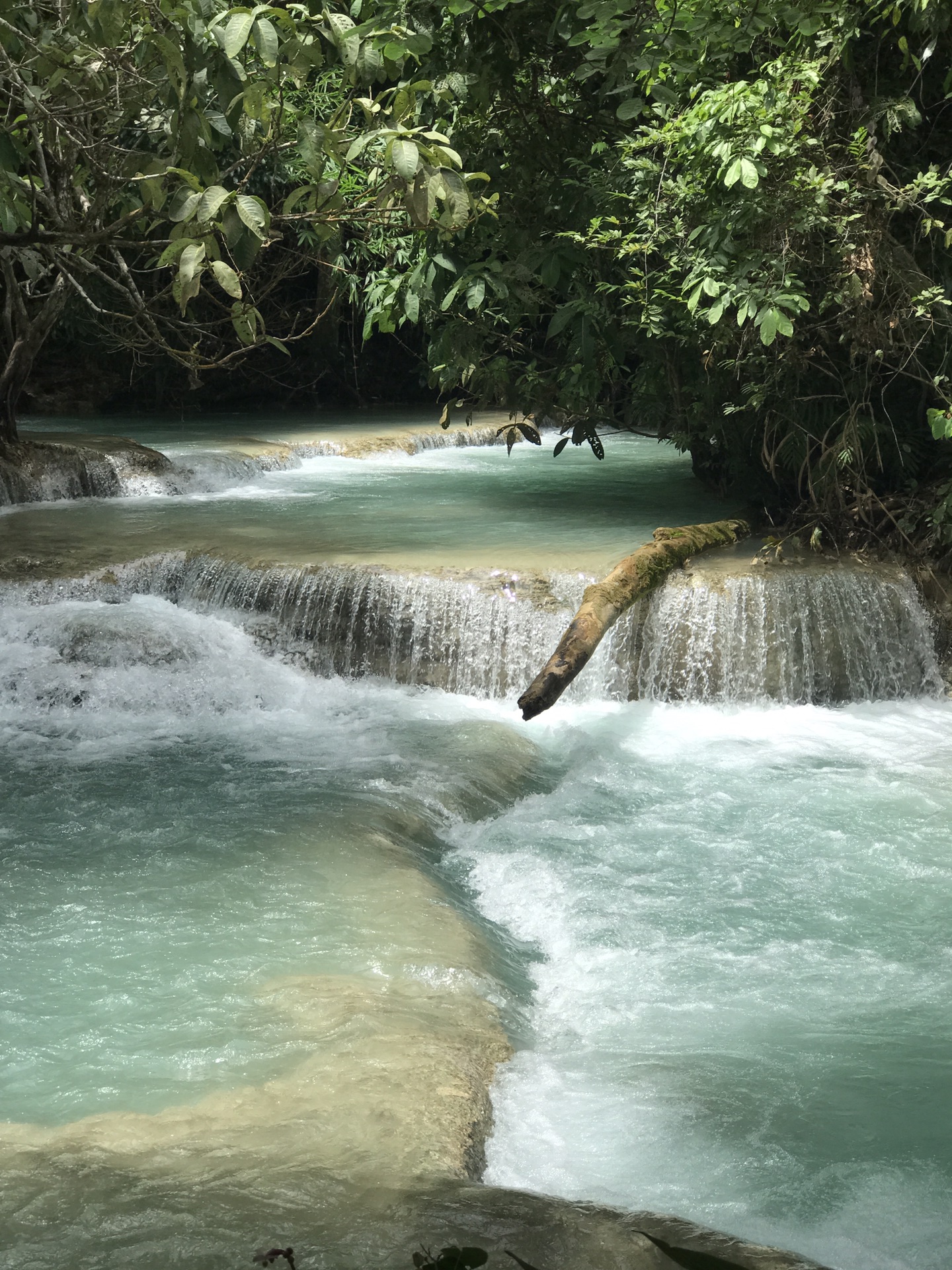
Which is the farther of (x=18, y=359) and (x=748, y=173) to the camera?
(x=18, y=359)

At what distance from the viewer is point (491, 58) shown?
688cm

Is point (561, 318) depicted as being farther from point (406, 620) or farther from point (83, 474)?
point (83, 474)

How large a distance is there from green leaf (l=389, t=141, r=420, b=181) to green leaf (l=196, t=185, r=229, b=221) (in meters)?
0.37

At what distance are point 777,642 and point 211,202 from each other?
5.56m

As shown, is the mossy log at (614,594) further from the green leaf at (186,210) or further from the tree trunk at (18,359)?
the tree trunk at (18,359)

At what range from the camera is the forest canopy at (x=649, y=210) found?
408 cm

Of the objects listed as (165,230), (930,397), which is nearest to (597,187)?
(930,397)

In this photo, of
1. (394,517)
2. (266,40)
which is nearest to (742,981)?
(266,40)

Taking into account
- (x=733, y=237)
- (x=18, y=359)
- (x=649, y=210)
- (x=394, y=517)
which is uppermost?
(x=649, y=210)

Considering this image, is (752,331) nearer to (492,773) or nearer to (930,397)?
(930,397)

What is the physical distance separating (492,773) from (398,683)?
1775 mm

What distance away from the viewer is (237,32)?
265cm

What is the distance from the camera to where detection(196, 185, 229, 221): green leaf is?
2768mm

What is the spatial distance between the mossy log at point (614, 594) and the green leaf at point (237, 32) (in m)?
3.59
